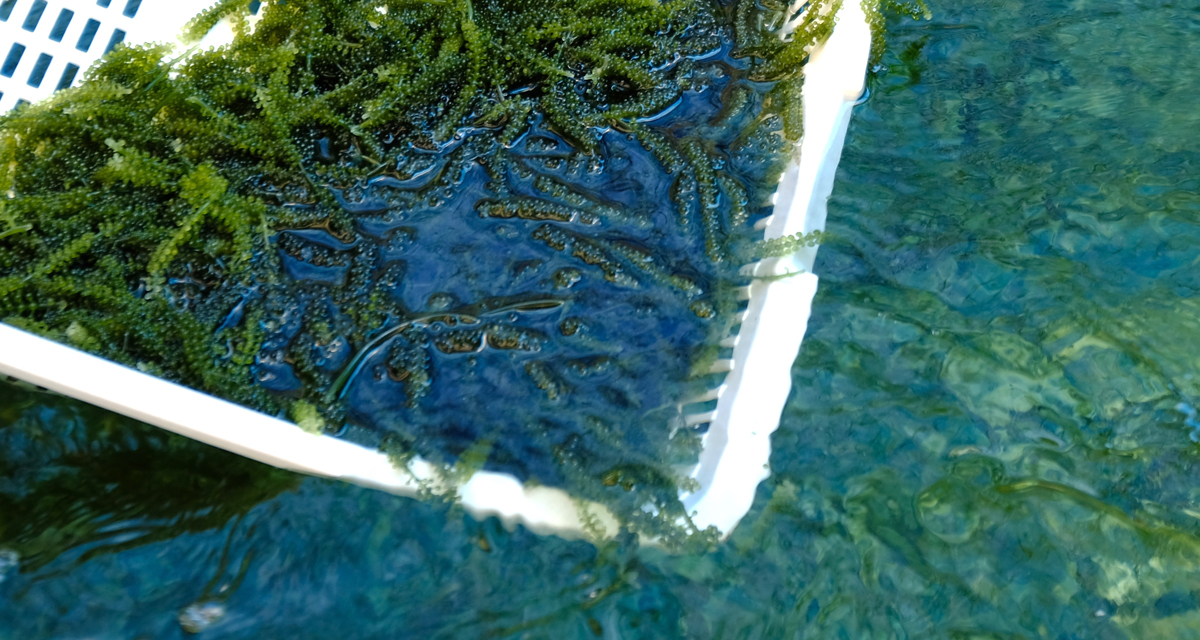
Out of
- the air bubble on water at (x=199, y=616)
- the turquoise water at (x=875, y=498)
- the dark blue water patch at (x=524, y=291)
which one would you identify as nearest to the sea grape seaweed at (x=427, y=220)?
the dark blue water patch at (x=524, y=291)

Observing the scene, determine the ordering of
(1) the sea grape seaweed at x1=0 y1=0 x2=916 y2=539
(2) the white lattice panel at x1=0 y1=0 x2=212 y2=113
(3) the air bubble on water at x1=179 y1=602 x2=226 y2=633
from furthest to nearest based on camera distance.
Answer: (2) the white lattice panel at x1=0 y1=0 x2=212 y2=113 < (1) the sea grape seaweed at x1=0 y1=0 x2=916 y2=539 < (3) the air bubble on water at x1=179 y1=602 x2=226 y2=633

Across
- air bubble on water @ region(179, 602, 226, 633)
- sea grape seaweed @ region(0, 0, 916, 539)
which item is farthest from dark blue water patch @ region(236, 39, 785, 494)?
air bubble on water @ region(179, 602, 226, 633)

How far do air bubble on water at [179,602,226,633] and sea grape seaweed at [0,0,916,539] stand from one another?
0.39 meters

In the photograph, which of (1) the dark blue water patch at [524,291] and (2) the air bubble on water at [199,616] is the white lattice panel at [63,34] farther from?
(2) the air bubble on water at [199,616]

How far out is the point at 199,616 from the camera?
1441 millimetres

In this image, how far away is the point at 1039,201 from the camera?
6.81 feet

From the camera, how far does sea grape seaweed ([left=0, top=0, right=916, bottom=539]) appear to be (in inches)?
66.1

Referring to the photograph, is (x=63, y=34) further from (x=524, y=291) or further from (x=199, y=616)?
(x=199, y=616)

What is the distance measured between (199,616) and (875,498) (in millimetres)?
1421

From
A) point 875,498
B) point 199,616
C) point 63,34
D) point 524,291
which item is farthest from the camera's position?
point 63,34

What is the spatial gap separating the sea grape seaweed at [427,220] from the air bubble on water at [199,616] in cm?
39

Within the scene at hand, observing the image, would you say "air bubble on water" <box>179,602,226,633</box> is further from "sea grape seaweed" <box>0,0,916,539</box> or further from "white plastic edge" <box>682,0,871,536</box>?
"white plastic edge" <box>682,0,871,536</box>

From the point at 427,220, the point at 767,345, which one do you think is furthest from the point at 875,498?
the point at 427,220

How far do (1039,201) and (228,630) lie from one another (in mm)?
2221
